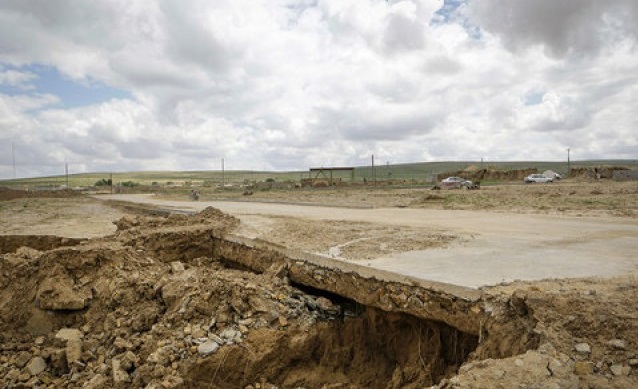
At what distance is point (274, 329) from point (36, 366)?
338cm

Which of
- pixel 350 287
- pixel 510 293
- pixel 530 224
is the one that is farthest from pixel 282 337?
pixel 530 224

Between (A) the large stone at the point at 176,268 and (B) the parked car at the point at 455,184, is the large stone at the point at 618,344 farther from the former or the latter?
→ (B) the parked car at the point at 455,184

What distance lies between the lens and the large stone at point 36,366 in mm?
6156

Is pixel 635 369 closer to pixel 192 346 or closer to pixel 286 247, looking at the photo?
pixel 192 346

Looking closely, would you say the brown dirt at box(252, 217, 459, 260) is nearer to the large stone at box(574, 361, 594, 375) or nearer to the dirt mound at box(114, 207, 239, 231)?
the dirt mound at box(114, 207, 239, 231)

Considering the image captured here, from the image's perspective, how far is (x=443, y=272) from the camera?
545 centimetres

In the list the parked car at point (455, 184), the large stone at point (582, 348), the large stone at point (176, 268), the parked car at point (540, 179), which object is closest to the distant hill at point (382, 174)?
the parked car at point (540, 179)

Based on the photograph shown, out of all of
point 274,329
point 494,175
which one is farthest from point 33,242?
point 494,175

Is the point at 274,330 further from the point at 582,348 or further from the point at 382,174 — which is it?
the point at 382,174

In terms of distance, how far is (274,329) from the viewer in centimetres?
584

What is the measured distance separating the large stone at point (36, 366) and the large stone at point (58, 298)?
1.18m

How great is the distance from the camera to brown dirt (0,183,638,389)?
11.6 ft

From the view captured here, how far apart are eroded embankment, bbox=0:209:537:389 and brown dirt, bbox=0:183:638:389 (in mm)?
18

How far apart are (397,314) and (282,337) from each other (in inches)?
59.7
